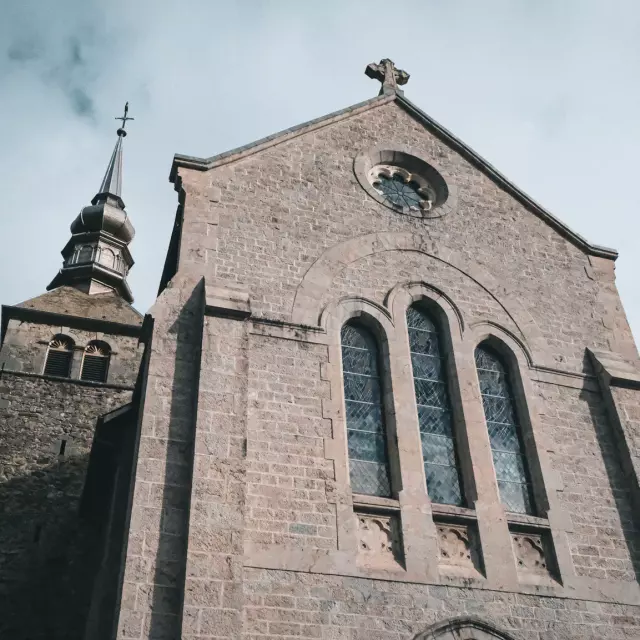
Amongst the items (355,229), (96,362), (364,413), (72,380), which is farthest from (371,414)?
(96,362)

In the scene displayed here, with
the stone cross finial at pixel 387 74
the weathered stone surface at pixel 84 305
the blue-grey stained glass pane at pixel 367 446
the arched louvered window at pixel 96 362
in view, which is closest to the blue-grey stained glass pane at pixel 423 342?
the blue-grey stained glass pane at pixel 367 446

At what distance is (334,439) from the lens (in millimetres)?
9281

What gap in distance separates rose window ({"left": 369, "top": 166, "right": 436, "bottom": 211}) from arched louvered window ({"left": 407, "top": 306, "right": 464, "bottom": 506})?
86.3 inches

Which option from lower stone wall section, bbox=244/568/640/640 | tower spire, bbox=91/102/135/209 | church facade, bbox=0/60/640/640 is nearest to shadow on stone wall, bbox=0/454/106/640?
church facade, bbox=0/60/640/640

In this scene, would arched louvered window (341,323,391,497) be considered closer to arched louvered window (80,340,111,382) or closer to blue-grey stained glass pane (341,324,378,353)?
blue-grey stained glass pane (341,324,378,353)

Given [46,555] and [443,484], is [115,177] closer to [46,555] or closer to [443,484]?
[46,555]

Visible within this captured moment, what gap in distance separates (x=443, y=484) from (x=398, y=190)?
16.9 feet

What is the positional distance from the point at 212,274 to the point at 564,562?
529cm

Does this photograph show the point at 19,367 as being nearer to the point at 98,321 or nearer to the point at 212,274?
the point at 98,321

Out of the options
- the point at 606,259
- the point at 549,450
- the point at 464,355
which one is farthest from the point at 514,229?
the point at 549,450

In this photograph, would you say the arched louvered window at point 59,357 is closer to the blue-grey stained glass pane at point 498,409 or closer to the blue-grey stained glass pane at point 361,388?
the blue-grey stained glass pane at point 361,388

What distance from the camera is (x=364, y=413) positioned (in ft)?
32.6

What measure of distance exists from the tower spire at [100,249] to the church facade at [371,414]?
1201 cm

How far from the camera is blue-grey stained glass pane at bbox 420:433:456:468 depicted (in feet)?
32.3
